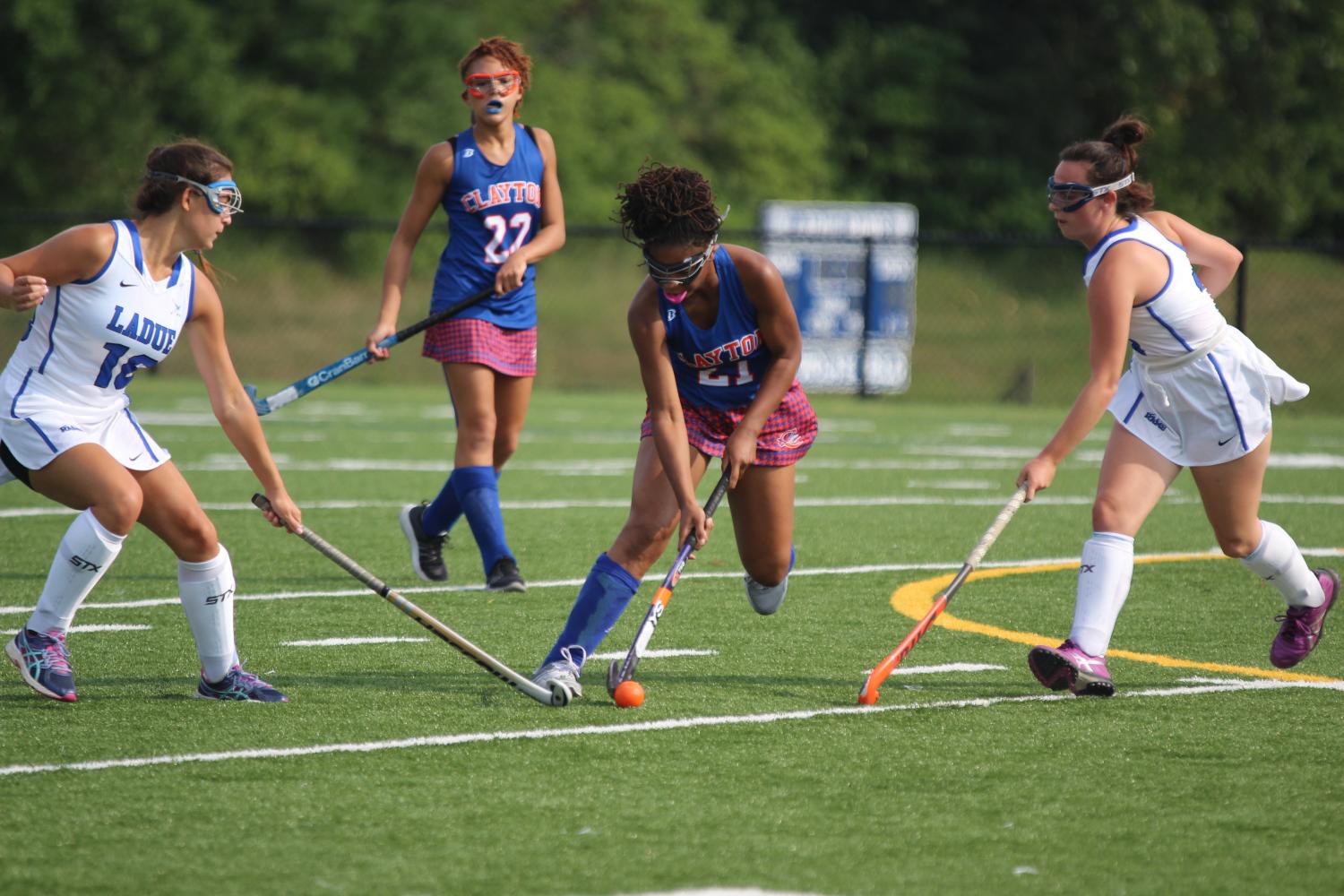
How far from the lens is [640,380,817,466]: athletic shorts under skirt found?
5.34m

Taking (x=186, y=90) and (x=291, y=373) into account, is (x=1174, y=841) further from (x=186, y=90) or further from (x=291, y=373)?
(x=186, y=90)

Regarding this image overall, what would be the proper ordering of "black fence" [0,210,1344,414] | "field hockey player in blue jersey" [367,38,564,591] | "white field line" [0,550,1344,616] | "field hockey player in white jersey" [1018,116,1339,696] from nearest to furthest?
"field hockey player in white jersey" [1018,116,1339,696], "white field line" [0,550,1344,616], "field hockey player in blue jersey" [367,38,564,591], "black fence" [0,210,1344,414]

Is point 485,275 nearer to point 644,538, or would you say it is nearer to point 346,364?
point 346,364

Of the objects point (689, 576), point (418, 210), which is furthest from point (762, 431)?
point (418, 210)

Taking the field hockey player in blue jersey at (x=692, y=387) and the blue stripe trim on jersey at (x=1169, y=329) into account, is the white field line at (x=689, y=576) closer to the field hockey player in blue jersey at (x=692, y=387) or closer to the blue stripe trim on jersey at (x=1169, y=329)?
the field hockey player in blue jersey at (x=692, y=387)

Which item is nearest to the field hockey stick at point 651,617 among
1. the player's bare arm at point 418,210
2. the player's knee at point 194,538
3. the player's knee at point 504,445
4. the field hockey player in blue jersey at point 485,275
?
the player's knee at point 194,538

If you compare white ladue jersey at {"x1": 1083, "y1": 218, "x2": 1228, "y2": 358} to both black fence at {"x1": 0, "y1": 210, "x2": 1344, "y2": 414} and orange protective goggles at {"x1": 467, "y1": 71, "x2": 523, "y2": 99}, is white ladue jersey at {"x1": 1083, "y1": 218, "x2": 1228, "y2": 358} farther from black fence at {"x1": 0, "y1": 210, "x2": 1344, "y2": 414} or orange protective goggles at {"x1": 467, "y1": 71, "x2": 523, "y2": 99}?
black fence at {"x1": 0, "y1": 210, "x2": 1344, "y2": 414}

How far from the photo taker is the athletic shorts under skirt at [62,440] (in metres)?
4.71

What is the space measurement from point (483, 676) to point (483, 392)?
6.83ft

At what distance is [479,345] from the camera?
23.1 ft

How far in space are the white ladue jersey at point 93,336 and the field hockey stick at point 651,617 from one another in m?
1.52

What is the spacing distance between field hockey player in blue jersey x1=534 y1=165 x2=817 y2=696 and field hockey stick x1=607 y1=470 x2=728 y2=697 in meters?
0.05

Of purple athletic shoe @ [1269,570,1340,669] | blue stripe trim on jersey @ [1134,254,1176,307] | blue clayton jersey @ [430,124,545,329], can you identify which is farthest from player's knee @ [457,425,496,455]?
purple athletic shoe @ [1269,570,1340,669]

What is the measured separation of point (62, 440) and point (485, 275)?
9.15ft
